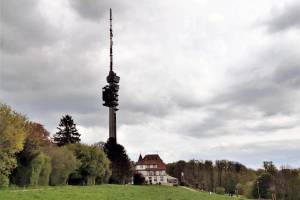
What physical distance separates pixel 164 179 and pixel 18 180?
116530 millimetres

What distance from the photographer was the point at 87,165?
277 feet

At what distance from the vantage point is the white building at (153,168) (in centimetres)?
17175

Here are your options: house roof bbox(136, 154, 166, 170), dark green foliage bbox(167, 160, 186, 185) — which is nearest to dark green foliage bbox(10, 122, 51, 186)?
house roof bbox(136, 154, 166, 170)

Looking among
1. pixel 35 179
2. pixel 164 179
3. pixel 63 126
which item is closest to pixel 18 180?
pixel 35 179

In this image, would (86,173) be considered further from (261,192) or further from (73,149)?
(261,192)

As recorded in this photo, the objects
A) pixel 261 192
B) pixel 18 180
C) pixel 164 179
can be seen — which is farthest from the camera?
pixel 164 179

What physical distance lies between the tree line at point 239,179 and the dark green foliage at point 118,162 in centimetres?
3001

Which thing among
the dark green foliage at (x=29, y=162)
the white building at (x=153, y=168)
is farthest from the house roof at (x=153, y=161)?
the dark green foliage at (x=29, y=162)

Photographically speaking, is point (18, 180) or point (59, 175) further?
point (59, 175)

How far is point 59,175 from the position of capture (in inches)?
2702

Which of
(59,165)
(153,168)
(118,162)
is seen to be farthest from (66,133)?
(153,168)

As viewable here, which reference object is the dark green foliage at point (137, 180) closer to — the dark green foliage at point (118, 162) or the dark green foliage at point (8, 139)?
the dark green foliage at point (118, 162)

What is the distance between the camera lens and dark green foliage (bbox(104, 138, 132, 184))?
347 feet

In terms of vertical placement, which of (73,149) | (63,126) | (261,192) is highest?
(63,126)
